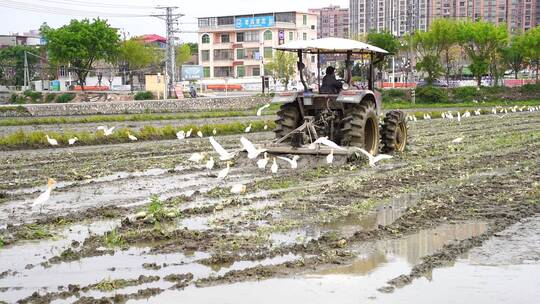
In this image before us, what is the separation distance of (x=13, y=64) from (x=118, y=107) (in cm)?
4491

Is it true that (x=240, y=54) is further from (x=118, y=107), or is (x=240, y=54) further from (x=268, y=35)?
(x=118, y=107)

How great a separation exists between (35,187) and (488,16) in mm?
92529

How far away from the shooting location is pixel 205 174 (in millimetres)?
11977

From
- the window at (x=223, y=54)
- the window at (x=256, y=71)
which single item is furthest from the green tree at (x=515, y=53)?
the window at (x=223, y=54)

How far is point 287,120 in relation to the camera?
13555 mm

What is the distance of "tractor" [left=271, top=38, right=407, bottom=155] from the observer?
1286cm

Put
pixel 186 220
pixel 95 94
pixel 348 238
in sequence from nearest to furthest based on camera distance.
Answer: pixel 348 238 → pixel 186 220 → pixel 95 94

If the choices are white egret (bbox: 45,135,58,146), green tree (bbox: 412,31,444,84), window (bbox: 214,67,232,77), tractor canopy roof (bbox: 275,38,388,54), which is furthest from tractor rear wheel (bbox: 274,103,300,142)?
window (bbox: 214,67,232,77)

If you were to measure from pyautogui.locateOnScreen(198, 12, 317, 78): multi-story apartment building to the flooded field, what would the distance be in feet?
221

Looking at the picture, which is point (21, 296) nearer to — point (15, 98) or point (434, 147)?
point (434, 147)

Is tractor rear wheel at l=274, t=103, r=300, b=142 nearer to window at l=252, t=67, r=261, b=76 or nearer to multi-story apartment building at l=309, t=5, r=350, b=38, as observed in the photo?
window at l=252, t=67, r=261, b=76

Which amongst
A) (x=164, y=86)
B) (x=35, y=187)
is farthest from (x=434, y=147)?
(x=164, y=86)

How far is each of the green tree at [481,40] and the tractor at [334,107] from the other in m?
40.6

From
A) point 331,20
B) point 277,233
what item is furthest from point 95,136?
point 331,20
